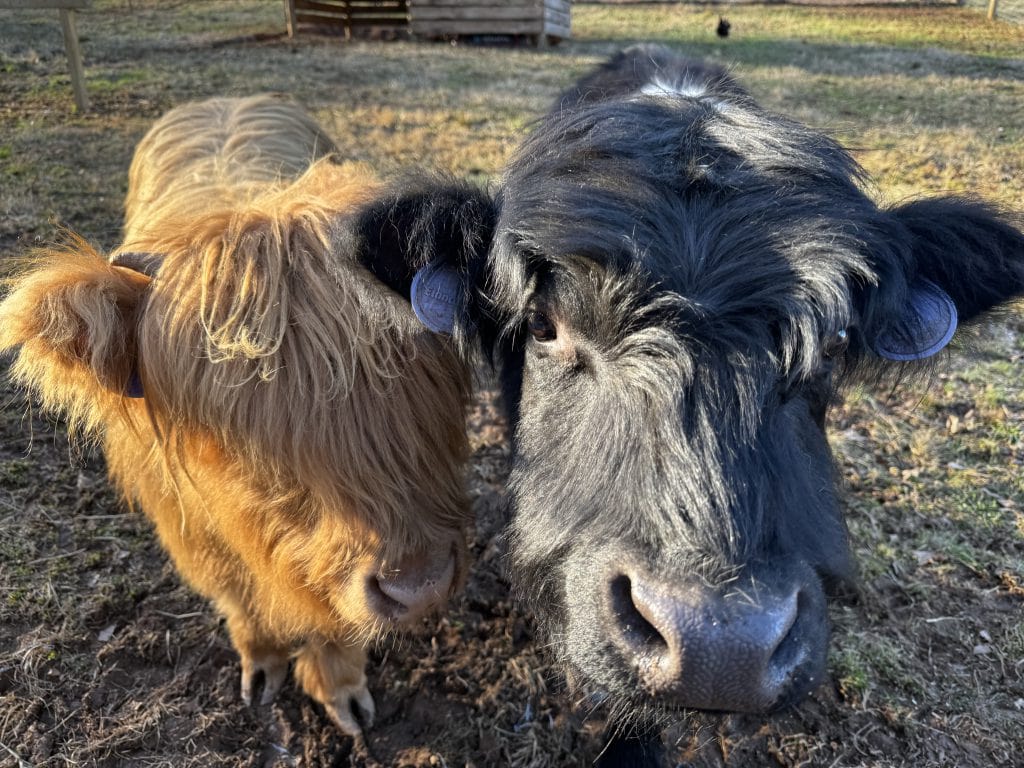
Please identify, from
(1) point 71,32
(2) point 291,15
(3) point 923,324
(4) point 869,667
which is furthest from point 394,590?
(2) point 291,15

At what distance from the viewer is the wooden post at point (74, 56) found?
8203mm

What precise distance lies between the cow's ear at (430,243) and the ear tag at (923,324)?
133 cm

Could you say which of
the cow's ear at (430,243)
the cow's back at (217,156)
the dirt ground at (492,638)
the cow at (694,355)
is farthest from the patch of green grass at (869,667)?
the cow's back at (217,156)

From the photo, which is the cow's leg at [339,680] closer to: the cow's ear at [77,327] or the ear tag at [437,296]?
the cow's ear at [77,327]

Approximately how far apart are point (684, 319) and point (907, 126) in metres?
9.52

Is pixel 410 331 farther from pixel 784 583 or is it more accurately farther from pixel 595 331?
pixel 784 583

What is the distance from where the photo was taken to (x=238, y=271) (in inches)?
84.6

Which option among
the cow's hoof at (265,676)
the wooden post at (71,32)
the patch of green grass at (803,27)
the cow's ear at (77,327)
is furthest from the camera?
the patch of green grass at (803,27)

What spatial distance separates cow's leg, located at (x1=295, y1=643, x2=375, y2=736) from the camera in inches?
A: 109

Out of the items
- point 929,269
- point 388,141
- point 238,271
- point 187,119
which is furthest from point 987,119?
point 238,271

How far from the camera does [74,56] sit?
838 centimetres

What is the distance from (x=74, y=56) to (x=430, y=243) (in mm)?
8774

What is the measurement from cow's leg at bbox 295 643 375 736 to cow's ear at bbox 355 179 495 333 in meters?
1.48

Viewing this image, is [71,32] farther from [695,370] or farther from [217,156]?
[695,370]
